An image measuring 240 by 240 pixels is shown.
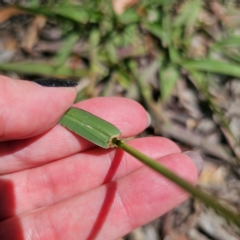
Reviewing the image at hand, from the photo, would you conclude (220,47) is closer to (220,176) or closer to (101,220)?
(220,176)

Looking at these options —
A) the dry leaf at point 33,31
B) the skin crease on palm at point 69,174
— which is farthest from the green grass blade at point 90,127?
the dry leaf at point 33,31

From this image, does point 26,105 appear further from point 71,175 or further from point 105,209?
point 105,209

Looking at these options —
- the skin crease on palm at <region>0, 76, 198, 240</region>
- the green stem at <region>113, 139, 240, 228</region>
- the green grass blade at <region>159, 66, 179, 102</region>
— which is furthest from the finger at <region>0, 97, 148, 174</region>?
the green stem at <region>113, 139, 240, 228</region>

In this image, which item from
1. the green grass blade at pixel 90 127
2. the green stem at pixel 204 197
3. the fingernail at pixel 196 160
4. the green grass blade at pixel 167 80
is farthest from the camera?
the green grass blade at pixel 167 80

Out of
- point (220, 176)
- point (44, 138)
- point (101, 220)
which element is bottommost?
point (220, 176)

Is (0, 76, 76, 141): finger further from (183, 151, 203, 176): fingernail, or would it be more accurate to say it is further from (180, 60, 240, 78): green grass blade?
(180, 60, 240, 78): green grass blade

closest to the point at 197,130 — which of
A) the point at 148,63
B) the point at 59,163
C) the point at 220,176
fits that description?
the point at 220,176

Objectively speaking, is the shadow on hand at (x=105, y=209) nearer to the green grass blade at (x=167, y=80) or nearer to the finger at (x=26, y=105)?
the finger at (x=26, y=105)
